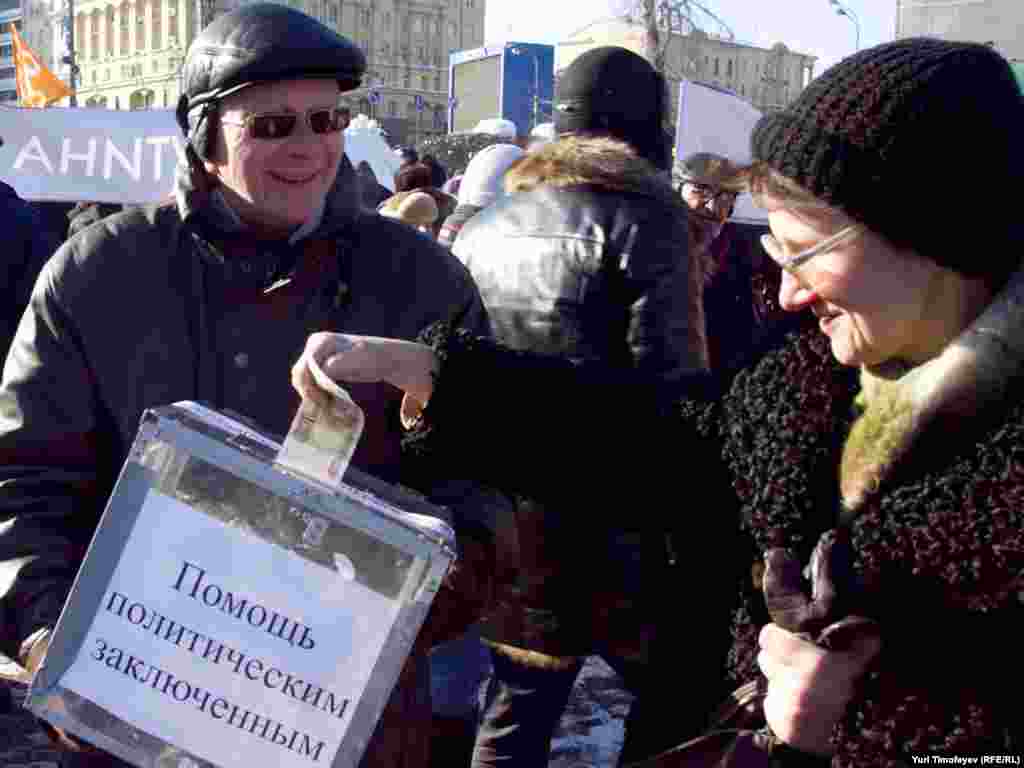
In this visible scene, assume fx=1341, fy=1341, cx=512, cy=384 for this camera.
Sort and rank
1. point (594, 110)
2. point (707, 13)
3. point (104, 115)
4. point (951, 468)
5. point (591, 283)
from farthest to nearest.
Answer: point (707, 13) < point (104, 115) < point (594, 110) < point (591, 283) < point (951, 468)

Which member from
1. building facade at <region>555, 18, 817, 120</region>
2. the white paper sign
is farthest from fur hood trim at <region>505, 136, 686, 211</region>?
the white paper sign

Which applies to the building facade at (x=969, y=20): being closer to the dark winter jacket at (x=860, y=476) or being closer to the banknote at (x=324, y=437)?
the dark winter jacket at (x=860, y=476)

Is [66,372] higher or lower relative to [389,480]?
higher

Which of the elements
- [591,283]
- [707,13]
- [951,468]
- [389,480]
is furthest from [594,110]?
[707,13]

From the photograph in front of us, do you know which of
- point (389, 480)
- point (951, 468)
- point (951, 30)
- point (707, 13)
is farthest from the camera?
point (707, 13)

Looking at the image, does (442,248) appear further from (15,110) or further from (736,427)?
(15,110)

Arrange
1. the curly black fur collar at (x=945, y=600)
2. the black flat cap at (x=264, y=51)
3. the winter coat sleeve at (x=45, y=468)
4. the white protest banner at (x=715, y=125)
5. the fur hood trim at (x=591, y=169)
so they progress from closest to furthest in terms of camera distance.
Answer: the curly black fur collar at (x=945, y=600) < the winter coat sleeve at (x=45, y=468) < the black flat cap at (x=264, y=51) < the fur hood trim at (x=591, y=169) < the white protest banner at (x=715, y=125)

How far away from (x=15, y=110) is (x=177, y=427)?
6.26 meters

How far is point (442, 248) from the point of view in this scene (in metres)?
2.33

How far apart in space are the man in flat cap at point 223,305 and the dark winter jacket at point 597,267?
826mm

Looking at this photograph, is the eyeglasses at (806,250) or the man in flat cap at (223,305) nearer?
the eyeglasses at (806,250)

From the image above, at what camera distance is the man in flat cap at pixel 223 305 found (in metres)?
2.07

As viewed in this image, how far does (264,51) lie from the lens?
84.8 inches

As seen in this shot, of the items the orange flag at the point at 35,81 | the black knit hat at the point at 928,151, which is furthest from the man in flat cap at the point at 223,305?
the orange flag at the point at 35,81
